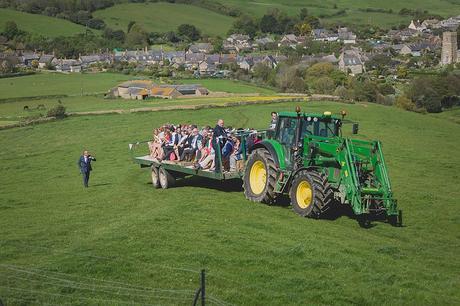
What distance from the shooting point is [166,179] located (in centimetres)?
2366

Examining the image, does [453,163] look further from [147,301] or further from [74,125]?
[74,125]

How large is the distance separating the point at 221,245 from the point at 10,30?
158 metres

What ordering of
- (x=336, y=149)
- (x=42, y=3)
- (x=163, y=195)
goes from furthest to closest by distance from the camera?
1. (x=42, y=3)
2. (x=163, y=195)
3. (x=336, y=149)

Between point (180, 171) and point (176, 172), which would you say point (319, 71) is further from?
point (180, 171)

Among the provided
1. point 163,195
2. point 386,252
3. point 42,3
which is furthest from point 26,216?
point 42,3

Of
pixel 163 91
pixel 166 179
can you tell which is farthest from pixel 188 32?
pixel 166 179

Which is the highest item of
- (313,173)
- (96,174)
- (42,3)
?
(42,3)

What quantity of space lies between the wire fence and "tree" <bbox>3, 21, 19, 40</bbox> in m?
156

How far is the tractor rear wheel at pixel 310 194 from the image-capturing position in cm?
1742

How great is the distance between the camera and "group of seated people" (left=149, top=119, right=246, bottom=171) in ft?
71.1

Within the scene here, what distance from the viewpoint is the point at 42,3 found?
199500 mm

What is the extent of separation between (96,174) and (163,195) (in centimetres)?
942

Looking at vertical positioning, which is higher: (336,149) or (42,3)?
(42,3)

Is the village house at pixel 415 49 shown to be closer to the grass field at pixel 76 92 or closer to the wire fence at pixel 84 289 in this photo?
the grass field at pixel 76 92
